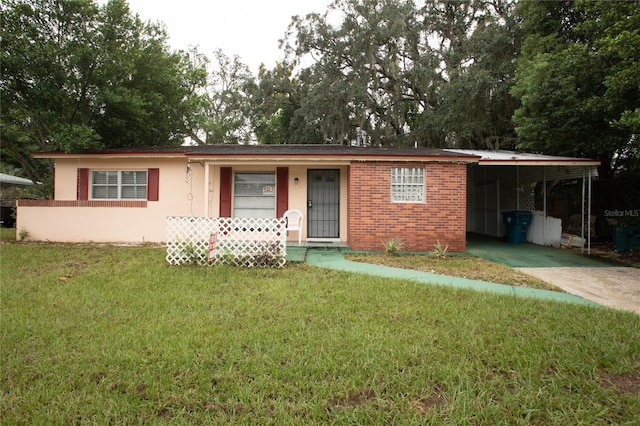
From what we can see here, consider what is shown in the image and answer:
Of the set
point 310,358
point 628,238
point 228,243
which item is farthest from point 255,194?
point 628,238

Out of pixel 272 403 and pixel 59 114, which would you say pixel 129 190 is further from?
pixel 272 403

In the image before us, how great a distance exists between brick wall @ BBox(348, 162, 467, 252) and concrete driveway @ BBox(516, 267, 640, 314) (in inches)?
94.5

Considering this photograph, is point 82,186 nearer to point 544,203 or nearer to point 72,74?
point 72,74

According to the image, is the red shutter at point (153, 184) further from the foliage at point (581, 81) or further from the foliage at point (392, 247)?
the foliage at point (581, 81)

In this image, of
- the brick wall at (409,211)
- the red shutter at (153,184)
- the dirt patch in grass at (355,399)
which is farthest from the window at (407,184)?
the dirt patch in grass at (355,399)

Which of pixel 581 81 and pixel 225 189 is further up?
pixel 581 81

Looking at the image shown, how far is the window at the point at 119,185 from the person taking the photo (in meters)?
10.5

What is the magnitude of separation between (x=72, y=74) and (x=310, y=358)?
13.0 meters

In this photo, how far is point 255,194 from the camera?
35.1ft

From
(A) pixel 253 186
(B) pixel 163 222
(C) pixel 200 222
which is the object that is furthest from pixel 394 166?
(B) pixel 163 222

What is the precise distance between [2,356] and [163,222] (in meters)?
7.65

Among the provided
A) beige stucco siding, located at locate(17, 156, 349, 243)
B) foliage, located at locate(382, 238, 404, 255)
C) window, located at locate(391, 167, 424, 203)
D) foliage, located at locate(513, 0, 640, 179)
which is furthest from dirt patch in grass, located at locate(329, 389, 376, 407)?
beige stucco siding, located at locate(17, 156, 349, 243)

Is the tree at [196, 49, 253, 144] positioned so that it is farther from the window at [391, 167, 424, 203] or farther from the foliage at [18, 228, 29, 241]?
the window at [391, 167, 424, 203]

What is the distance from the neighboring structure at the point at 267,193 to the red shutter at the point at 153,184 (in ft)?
0.10
